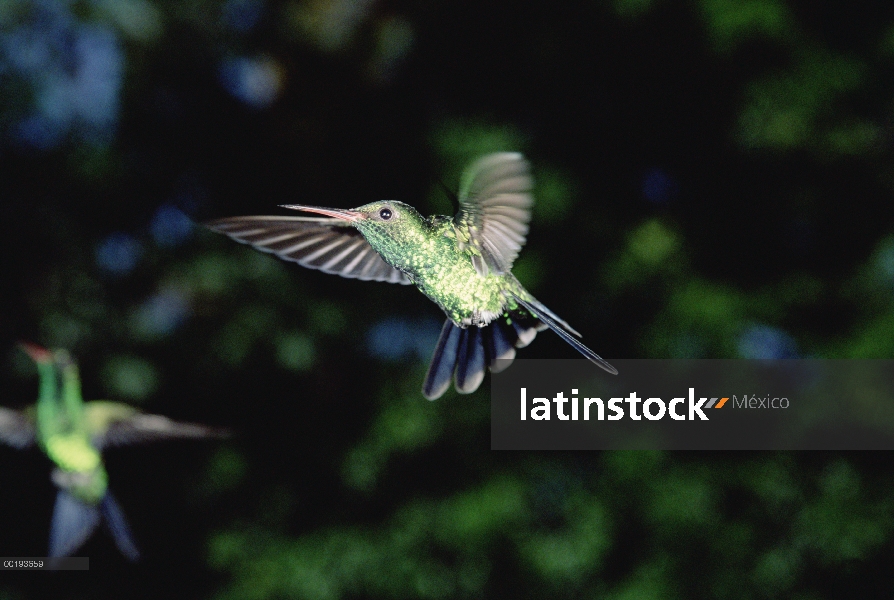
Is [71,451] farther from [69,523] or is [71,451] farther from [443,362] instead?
[443,362]

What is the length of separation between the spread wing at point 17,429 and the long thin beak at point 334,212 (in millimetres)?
525

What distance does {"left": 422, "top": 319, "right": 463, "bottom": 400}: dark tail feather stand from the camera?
0.45m

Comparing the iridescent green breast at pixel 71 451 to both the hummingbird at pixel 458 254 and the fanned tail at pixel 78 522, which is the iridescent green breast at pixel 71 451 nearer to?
the fanned tail at pixel 78 522

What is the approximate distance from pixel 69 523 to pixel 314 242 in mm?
414

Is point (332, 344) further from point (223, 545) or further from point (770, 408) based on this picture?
point (770, 408)

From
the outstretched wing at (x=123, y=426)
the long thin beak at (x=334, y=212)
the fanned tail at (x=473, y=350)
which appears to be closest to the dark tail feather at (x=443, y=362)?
the fanned tail at (x=473, y=350)

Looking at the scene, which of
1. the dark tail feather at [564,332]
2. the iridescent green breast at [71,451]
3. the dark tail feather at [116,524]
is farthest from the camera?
the iridescent green breast at [71,451]

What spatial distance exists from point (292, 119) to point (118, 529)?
5.31 ft

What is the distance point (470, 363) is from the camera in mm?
458

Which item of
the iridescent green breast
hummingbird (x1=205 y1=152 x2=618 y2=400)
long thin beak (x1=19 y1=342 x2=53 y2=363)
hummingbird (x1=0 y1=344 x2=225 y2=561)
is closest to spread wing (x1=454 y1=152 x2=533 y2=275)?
hummingbird (x1=205 y1=152 x2=618 y2=400)

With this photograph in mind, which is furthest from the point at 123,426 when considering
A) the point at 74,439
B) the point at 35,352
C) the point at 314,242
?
the point at 314,242

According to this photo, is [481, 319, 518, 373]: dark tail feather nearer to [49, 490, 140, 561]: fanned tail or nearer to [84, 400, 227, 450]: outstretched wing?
[84, 400, 227, 450]: outstretched wing

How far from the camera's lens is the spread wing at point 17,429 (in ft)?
2.47

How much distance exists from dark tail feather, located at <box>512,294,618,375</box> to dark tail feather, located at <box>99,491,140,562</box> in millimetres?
354
